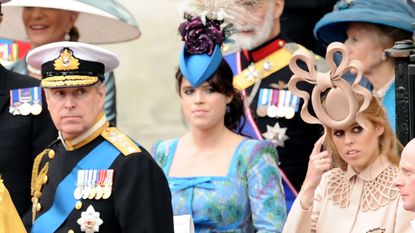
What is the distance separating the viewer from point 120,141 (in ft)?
21.4

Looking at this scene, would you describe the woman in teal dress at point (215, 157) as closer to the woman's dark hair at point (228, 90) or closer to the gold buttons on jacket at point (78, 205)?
the woman's dark hair at point (228, 90)

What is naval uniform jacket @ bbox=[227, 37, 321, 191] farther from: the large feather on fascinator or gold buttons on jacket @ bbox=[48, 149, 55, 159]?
gold buttons on jacket @ bbox=[48, 149, 55, 159]

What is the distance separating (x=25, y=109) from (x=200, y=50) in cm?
88

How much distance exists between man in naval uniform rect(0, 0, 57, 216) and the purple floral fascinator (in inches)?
28.1

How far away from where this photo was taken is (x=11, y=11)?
29.1 ft

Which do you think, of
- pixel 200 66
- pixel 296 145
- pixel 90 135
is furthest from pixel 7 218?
pixel 296 145

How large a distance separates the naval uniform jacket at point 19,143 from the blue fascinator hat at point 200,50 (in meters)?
0.70

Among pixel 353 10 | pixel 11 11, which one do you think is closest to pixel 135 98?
pixel 11 11

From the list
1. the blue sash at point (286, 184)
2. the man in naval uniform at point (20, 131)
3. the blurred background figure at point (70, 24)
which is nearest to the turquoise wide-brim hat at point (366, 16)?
the blue sash at point (286, 184)

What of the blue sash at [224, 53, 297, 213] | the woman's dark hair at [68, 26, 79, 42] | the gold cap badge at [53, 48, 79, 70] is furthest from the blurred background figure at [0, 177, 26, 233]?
the woman's dark hair at [68, 26, 79, 42]

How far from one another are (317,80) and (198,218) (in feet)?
3.16

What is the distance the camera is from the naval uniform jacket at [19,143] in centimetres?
728

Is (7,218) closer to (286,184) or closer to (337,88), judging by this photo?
(337,88)

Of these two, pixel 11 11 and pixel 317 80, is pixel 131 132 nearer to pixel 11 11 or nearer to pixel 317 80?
pixel 11 11
